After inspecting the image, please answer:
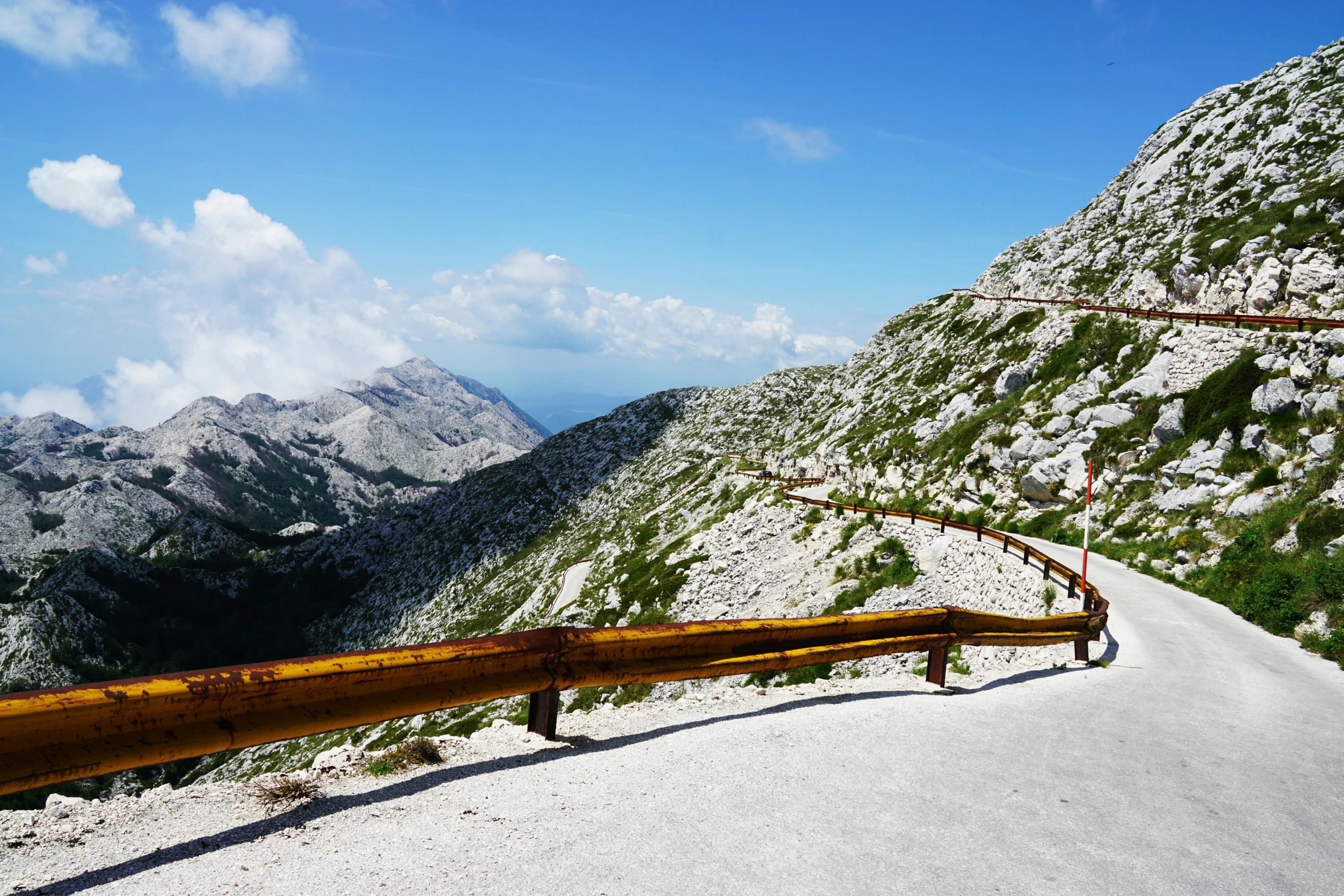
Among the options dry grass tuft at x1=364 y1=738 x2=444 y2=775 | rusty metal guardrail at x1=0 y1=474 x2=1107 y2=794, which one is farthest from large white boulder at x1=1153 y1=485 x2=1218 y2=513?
dry grass tuft at x1=364 y1=738 x2=444 y2=775

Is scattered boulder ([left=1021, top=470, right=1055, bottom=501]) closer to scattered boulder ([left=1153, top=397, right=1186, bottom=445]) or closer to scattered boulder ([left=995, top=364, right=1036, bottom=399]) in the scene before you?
scattered boulder ([left=1153, top=397, right=1186, bottom=445])

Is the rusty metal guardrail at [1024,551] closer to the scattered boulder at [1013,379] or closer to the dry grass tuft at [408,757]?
the dry grass tuft at [408,757]

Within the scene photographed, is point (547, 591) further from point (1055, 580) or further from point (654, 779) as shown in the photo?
point (654, 779)

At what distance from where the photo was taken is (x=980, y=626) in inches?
462

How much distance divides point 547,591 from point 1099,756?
76418mm

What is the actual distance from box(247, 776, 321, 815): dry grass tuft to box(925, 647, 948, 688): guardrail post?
28.4ft

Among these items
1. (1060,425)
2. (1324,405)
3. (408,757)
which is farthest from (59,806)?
(1060,425)

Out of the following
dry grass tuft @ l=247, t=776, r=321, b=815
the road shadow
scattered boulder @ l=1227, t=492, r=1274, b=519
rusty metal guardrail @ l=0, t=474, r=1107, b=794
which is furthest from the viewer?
scattered boulder @ l=1227, t=492, r=1274, b=519

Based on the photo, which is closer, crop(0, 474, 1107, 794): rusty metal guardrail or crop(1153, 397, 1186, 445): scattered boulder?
crop(0, 474, 1107, 794): rusty metal guardrail

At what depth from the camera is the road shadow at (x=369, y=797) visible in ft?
14.2

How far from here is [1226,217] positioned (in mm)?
52688

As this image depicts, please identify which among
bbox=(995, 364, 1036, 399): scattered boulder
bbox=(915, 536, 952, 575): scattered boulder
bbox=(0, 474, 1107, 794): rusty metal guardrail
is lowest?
bbox=(915, 536, 952, 575): scattered boulder

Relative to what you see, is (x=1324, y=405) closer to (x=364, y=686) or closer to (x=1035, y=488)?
(x=1035, y=488)

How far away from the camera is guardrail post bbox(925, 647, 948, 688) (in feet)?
35.7
